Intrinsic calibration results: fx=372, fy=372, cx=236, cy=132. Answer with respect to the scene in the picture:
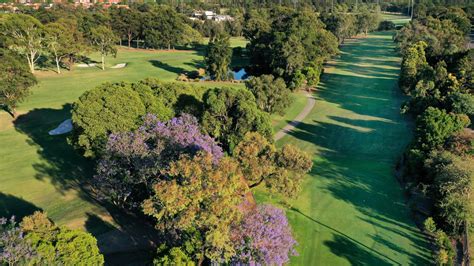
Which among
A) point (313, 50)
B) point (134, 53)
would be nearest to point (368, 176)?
point (313, 50)

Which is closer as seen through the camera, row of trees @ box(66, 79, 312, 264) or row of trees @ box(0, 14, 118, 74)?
row of trees @ box(66, 79, 312, 264)

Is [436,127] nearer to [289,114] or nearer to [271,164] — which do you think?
[271,164]

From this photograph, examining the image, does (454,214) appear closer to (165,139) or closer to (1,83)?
(165,139)

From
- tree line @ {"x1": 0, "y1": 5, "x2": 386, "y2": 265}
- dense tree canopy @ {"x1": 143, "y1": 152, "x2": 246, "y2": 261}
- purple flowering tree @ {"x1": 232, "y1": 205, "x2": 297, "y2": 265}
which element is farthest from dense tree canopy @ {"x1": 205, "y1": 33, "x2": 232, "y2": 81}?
purple flowering tree @ {"x1": 232, "y1": 205, "x2": 297, "y2": 265}

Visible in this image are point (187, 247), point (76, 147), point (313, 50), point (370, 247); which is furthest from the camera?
point (313, 50)

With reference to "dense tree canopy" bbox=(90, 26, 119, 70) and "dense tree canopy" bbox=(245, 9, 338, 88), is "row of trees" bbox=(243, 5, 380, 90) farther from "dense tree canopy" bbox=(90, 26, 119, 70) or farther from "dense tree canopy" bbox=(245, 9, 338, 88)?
"dense tree canopy" bbox=(90, 26, 119, 70)

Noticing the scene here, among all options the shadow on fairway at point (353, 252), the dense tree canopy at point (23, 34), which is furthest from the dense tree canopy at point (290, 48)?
the dense tree canopy at point (23, 34)
